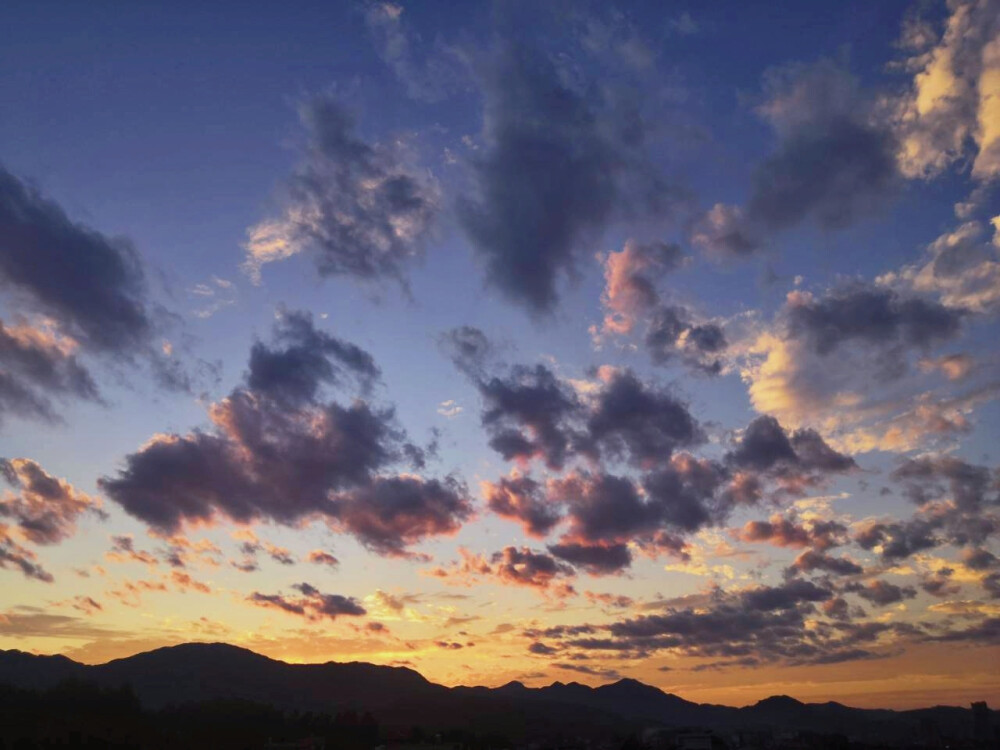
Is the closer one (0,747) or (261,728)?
(0,747)

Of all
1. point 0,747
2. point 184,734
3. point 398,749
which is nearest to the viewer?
point 0,747

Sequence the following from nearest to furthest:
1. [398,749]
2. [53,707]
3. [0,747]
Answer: [0,747] → [398,749] → [53,707]

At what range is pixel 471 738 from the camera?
19538 cm

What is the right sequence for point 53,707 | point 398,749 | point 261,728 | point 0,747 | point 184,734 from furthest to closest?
point 261,728
point 184,734
point 53,707
point 398,749
point 0,747

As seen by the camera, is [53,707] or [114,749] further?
[53,707]

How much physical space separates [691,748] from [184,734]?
10950 cm

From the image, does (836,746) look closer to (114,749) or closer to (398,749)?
(398,749)

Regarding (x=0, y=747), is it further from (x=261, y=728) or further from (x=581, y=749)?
(x=581, y=749)

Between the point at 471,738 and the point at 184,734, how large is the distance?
232 ft

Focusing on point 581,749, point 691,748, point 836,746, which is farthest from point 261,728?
point 836,746

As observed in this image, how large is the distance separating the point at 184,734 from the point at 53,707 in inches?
1065

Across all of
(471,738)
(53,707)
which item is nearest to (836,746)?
(471,738)

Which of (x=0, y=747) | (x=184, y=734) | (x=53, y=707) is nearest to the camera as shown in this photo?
(x=0, y=747)

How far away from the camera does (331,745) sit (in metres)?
187
